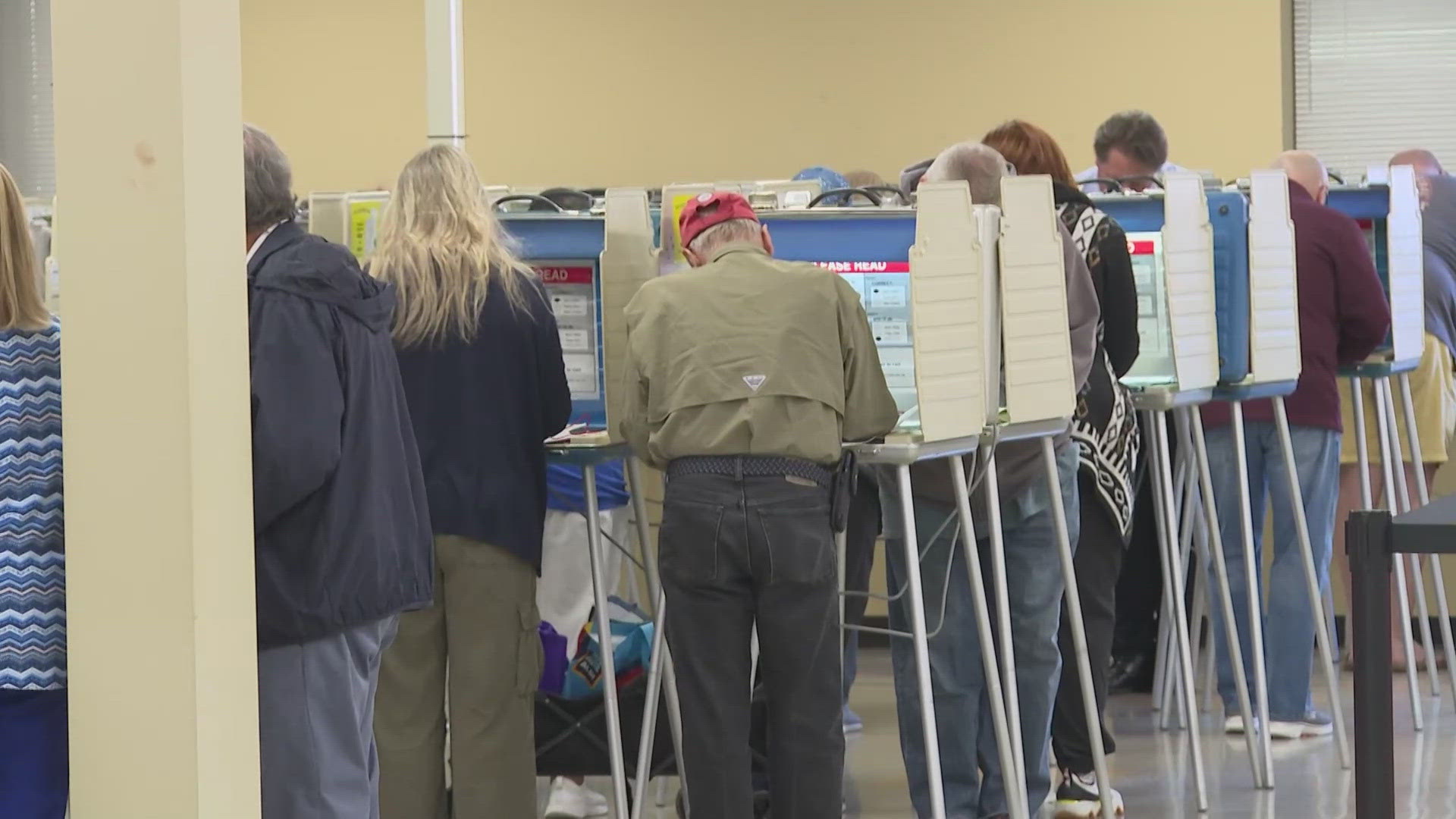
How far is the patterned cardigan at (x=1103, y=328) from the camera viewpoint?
13.7ft

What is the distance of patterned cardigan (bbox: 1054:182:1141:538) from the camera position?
13.7ft

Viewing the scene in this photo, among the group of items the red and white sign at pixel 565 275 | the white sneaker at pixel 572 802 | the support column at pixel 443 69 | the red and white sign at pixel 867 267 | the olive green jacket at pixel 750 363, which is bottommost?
the white sneaker at pixel 572 802

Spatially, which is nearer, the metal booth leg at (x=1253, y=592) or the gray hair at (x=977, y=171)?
the gray hair at (x=977, y=171)

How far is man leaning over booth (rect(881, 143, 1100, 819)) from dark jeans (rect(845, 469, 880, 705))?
342 mm

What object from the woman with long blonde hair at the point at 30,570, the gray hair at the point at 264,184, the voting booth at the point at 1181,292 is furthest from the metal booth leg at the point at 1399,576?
the woman with long blonde hair at the point at 30,570

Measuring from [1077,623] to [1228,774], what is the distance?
93cm

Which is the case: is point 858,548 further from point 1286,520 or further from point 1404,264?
point 1404,264

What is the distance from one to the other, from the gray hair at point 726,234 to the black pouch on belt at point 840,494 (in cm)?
44

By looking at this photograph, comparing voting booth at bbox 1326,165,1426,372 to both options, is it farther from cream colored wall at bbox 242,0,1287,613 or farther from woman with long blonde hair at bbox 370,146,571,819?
woman with long blonde hair at bbox 370,146,571,819

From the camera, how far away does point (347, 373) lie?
2561 millimetres

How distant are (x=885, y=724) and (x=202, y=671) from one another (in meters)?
3.77

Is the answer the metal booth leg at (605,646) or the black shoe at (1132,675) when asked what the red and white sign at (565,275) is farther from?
the black shoe at (1132,675)

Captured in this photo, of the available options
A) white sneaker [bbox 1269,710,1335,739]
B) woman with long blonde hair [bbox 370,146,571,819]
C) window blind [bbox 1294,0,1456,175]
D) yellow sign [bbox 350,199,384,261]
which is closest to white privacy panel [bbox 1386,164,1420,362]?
white sneaker [bbox 1269,710,1335,739]

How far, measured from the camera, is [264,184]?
2.63m
